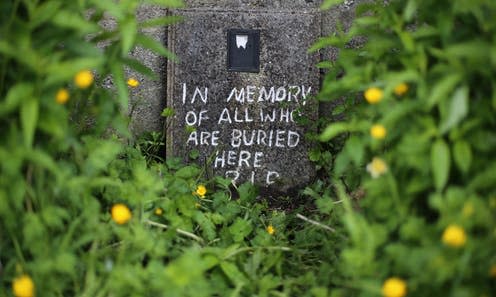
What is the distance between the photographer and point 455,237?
1448 millimetres

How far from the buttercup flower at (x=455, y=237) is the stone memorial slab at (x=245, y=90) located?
4.63 ft

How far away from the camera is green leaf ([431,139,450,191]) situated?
4.96 feet

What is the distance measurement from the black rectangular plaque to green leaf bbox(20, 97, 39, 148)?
4.56ft

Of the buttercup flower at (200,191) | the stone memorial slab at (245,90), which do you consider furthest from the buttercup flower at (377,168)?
the stone memorial slab at (245,90)

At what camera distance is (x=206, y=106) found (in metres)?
2.84

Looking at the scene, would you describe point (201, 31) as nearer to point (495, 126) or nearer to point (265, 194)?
point (265, 194)

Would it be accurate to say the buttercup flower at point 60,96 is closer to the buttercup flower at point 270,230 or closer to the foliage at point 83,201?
the foliage at point 83,201

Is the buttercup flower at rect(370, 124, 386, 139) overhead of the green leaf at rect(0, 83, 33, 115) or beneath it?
beneath

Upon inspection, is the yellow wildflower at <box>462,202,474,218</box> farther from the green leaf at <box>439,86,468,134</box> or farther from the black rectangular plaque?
the black rectangular plaque

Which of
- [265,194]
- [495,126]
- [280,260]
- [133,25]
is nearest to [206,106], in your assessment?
[265,194]

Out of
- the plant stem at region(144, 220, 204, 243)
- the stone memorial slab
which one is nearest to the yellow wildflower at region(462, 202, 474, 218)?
the plant stem at region(144, 220, 204, 243)

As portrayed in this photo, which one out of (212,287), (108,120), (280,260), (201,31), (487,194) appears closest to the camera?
(487,194)

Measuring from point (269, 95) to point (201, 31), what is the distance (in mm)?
430

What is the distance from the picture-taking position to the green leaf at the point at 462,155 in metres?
1.55
